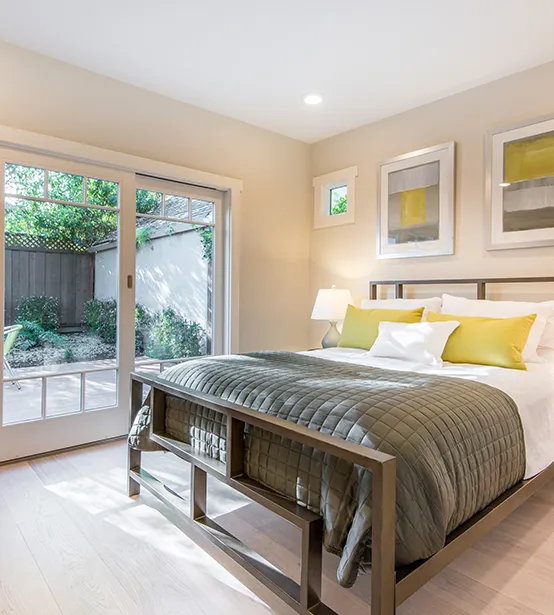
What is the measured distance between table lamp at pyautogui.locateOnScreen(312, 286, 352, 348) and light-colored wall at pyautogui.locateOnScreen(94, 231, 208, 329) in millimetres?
992

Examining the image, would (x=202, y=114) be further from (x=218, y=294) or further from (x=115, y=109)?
(x=218, y=294)

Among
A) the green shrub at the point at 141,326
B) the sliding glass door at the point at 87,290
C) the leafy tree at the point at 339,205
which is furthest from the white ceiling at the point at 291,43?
the green shrub at the point at 141,326

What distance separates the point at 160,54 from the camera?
278 cm

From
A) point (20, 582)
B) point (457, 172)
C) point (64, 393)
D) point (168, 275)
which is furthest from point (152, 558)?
point (457, 172)

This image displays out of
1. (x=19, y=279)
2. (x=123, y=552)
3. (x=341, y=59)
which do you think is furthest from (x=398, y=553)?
(x=341, y=59)

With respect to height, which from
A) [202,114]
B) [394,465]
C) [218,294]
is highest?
[202,114]

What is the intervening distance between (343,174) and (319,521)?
11.1 ft

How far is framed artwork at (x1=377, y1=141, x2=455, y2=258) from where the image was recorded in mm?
3318

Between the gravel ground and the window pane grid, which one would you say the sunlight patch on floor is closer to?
the window pane grid

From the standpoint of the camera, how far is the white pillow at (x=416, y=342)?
2.55 metres

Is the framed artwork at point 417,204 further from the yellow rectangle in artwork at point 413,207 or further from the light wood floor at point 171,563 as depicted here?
the light wood floor at point 171,563

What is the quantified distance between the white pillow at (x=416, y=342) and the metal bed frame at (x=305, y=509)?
31.4 inches

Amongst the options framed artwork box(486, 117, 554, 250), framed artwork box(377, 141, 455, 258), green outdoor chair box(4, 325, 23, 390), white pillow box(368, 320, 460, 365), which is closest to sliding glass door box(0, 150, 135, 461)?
green outdoor chair box(4, 325, 23, 390)

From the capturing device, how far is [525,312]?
2.60m
